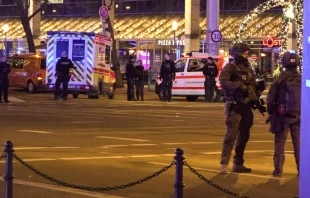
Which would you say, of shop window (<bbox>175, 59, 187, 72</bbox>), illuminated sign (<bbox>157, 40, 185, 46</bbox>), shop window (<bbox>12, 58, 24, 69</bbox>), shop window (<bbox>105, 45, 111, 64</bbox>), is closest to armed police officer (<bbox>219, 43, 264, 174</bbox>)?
shop window (<bbox>175, 59, 187, 72</bbox>)

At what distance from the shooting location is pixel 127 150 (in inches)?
590

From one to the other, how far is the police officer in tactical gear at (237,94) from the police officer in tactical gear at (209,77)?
63.5 ft

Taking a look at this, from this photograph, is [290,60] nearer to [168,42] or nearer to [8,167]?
[8,167]

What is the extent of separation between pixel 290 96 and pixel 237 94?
84 cm

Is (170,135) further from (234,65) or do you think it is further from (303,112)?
(303,112)

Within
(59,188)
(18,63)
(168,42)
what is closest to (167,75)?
(18,63)

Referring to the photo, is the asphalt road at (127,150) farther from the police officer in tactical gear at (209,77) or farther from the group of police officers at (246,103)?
the police officer in tactical gear at (209,77)

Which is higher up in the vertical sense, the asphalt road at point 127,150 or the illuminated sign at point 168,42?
the illuminated sign at point 168,42

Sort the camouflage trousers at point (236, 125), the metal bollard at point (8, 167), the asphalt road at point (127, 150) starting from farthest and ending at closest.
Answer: the camouflage trousers at point (236, 125) < the asphalt road at point (127, 150) < the metal bollard at point (8, 167)

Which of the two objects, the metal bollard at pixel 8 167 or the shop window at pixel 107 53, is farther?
the shop window at pixel 107 53

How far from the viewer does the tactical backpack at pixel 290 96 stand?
1133cm

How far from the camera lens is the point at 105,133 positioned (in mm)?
18188

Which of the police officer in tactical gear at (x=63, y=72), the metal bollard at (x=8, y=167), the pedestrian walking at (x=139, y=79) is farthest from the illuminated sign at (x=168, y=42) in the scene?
the metal bollard at (x=8, y=167)

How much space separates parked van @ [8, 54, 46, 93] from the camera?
4028cm
